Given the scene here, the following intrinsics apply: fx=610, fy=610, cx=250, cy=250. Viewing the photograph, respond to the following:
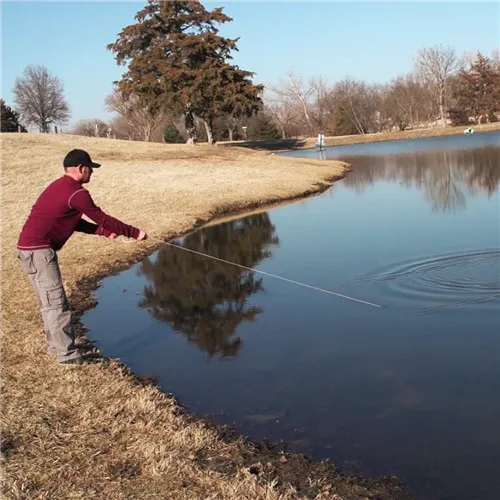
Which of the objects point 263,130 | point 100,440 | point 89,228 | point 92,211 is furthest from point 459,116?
point 100,440

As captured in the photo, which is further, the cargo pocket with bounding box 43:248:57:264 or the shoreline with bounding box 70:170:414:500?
the cargo pocket with bounding box 43:248:57:264

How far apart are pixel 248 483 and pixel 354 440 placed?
1.14 meters

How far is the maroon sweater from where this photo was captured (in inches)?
226

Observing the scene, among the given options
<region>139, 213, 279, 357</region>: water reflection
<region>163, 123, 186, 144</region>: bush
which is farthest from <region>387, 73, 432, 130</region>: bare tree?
<region>139, 213, 279, 357</region>: water reflection

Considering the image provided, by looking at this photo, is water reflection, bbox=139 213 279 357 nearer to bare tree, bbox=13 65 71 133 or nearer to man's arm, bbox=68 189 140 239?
man's arm, bbox=68 189 140 239

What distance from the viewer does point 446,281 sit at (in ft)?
27.6

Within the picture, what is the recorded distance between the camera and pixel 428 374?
5523 millimetres

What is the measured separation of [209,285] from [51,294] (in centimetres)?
407

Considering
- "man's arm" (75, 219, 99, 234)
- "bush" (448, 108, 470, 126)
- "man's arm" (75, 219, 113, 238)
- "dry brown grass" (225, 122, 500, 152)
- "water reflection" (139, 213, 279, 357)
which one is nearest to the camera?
"man's arm" (75, 219, 113, 238)

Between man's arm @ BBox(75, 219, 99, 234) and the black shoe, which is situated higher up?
man's arm @ BBox(75, 219, 99, 234)

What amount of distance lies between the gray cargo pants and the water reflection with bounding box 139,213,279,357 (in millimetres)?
1561

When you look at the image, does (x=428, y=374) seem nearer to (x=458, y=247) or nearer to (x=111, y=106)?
(x=458, y=247)

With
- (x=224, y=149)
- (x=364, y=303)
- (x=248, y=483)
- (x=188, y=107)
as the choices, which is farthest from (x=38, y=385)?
(x=188, y=107)

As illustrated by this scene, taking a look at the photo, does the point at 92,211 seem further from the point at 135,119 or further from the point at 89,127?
the point at 89,127
